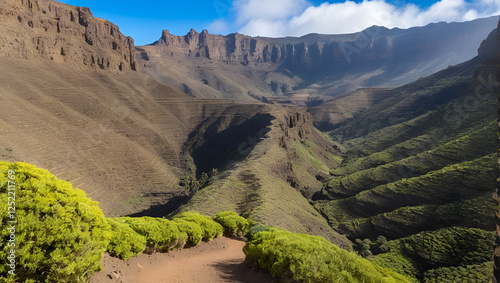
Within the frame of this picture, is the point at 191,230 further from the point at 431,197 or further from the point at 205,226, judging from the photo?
the point at 431,197

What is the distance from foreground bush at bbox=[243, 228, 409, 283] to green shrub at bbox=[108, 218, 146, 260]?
598 centimetres

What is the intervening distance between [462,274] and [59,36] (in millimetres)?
129647

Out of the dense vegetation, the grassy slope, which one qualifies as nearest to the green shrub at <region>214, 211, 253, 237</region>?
the dense vegetation

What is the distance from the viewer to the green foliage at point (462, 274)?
3288 centimetres

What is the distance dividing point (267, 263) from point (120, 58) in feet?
423

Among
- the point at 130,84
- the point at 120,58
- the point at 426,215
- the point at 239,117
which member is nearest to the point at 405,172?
the point at 426,215

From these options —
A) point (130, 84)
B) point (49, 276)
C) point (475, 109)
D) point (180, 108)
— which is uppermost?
point (130, 84)

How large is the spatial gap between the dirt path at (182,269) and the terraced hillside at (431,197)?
106 ft

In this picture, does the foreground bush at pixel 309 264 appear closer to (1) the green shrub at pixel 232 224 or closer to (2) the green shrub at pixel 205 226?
(2) the green shrub at pixel 205 226

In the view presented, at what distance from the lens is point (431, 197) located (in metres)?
52.3

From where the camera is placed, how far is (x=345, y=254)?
11938 mm

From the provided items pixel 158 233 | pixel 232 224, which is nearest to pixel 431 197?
pixel 232 224

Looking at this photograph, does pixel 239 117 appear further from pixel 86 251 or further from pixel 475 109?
pixel 86 251

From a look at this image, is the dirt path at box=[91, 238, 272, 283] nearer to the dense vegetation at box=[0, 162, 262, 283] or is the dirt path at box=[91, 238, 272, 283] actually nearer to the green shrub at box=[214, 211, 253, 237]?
the dense vegetation at box=[0, 162, 262, 283]
